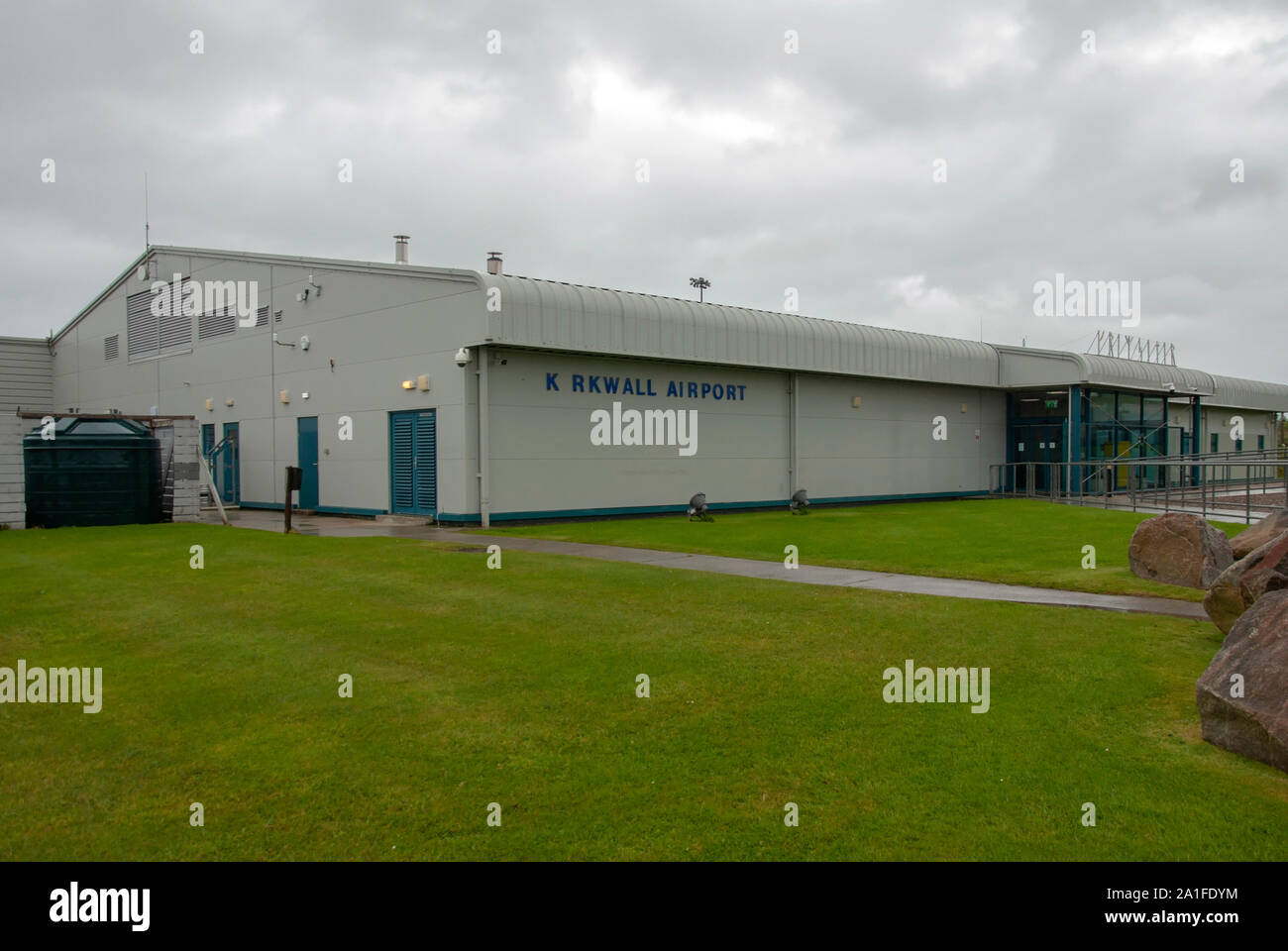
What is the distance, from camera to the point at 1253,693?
16.7ft

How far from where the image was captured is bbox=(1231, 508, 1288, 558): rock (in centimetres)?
1045

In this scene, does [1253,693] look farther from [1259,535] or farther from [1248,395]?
[1248,395]

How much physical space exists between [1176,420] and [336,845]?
144ft

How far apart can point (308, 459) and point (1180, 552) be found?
20367 mm

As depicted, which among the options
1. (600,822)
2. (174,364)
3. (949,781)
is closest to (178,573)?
(600,822)

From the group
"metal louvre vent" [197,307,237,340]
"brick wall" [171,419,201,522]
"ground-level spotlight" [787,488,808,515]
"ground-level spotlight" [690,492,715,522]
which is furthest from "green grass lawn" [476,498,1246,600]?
Answer: "metal louvre vent" [197,307,237,340]

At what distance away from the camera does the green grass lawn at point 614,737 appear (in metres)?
4.09

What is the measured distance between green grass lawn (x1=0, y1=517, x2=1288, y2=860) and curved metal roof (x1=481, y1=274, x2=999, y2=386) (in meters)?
11.3

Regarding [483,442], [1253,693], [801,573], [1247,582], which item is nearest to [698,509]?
[483,442]

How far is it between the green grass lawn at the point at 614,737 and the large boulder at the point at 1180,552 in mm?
2613

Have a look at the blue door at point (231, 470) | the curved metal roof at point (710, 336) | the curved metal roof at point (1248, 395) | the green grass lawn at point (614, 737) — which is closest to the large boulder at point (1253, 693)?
the green grass lawn at point (614, 737)

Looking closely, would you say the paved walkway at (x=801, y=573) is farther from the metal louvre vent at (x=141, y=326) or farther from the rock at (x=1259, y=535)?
the metal louvre vent at (x=141, y=326)

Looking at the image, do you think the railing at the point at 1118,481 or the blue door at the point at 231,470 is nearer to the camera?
the railing at the point at 1118,481

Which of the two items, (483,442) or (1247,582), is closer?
(1247,582)
